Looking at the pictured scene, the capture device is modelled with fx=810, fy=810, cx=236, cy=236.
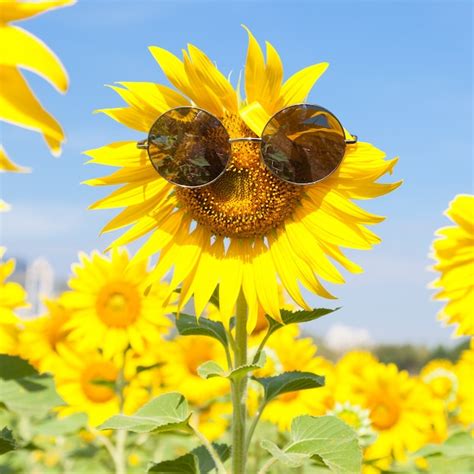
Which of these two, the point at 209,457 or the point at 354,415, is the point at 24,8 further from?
the point at 354,415

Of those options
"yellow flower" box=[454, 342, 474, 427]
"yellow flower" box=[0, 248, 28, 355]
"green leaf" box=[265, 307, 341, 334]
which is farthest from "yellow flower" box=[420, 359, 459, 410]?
"green leaf" box=[265, 307, 341, 334]

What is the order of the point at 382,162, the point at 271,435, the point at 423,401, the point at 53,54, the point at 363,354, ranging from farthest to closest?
the point at 363,354 → the point at 423,401 → the point at 271,435 → the point at 382,162 → the point at 53,54

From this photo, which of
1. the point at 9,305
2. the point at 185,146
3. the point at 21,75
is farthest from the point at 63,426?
the point at 21,75

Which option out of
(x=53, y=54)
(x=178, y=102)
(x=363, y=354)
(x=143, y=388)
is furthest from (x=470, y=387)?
(x=53, y=54)

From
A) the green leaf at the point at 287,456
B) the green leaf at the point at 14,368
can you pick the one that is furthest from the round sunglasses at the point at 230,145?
the green leaf at the point at 14,368

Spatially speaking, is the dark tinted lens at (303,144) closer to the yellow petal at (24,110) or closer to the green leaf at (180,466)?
the green leaf at (180,466)

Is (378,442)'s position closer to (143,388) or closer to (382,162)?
(143,388)

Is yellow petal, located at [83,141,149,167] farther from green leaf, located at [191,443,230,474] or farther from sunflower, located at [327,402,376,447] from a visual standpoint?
sunflower, located at [327,402,376,447]

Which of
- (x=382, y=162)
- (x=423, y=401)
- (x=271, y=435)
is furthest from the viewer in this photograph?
(x=423, y=401)
